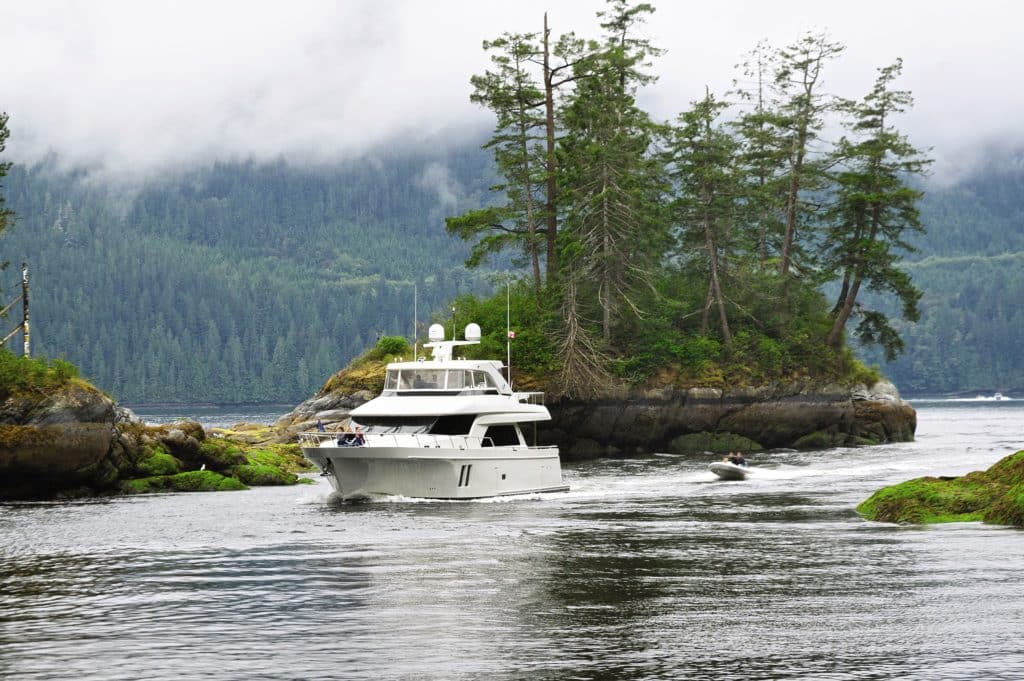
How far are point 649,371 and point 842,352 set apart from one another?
14.7 m

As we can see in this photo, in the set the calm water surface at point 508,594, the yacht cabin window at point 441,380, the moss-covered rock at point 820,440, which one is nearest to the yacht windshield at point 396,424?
the yacht cabin window at point 441,380

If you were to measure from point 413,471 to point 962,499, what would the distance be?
60.0ft

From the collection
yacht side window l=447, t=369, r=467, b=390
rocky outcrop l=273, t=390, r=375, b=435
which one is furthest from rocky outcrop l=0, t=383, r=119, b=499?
rocky outcrop l=273, t=390, r=375, b=435

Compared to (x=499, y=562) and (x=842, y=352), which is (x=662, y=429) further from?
(x=499, y=562)

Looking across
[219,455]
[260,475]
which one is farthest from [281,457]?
[219,455]

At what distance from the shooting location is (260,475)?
51.6 m

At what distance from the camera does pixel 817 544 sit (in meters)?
28.6

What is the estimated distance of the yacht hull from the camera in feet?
135

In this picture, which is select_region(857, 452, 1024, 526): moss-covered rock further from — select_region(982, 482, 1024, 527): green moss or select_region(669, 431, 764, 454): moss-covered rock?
select_region(669, 431, 764, 454): moss-covered rock

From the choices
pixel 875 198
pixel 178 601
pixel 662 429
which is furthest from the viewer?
pixel 875 198

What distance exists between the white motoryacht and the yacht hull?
0.11 ft

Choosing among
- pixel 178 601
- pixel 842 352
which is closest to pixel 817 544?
pixel 178 601

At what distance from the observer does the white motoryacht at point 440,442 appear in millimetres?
41531

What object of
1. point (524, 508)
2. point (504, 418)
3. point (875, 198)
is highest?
point (875, 198)
